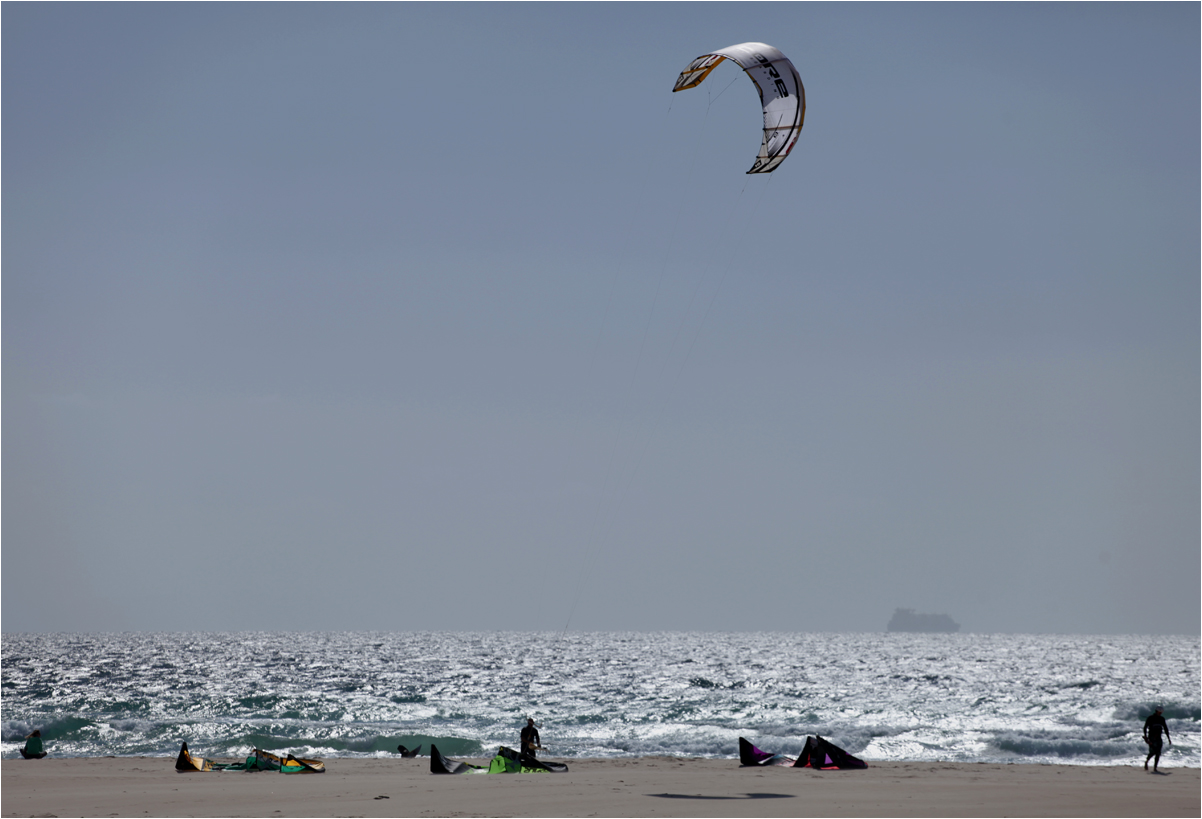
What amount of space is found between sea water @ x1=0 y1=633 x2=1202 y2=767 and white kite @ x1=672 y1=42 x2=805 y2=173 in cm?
1265

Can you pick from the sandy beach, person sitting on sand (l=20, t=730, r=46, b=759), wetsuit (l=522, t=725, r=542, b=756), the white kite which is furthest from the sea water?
the white kite

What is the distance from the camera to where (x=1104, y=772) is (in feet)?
55.2

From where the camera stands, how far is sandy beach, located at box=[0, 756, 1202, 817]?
479 inches

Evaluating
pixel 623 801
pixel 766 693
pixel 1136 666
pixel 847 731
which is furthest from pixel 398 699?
pixel 1136 666

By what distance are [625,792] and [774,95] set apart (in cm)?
1066

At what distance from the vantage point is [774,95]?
1530cm

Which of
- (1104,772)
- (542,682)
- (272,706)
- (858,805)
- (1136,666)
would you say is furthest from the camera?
(1136,666)

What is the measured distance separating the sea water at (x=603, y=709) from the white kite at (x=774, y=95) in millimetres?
12653

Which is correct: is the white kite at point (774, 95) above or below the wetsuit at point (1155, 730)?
above

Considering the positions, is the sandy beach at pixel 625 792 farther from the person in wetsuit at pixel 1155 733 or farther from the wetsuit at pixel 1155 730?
the wetsuit at pixel 1155 730

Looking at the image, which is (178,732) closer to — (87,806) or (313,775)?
(313,775)

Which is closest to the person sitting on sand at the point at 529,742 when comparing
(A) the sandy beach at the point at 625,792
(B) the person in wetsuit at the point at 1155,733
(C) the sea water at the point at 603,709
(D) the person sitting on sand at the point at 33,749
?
(A) the sandy beach at the point at 625,792

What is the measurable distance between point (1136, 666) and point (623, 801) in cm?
6120

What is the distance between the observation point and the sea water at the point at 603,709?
22500 millimetres
